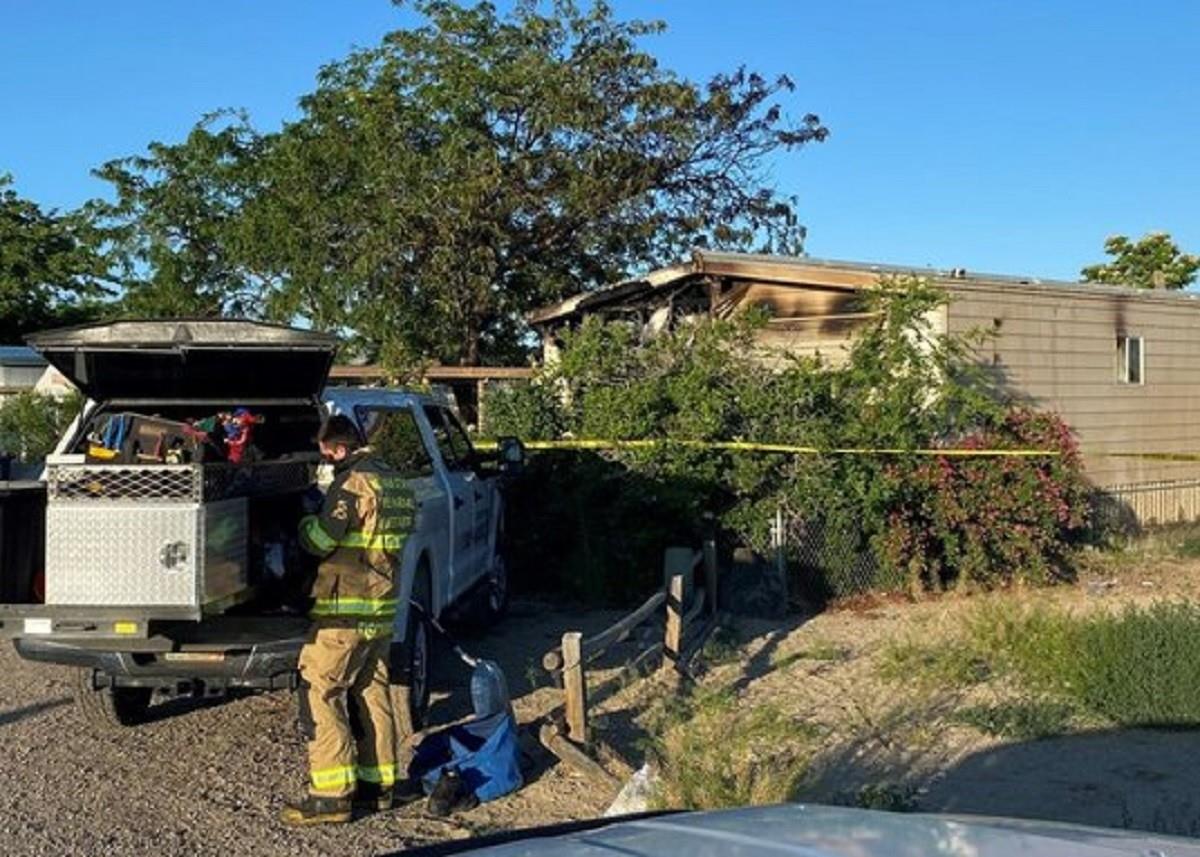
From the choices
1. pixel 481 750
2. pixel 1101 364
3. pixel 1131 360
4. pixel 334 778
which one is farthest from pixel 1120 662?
pixel 1131 360

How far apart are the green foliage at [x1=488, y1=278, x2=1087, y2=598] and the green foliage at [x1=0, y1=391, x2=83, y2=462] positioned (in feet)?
28.2

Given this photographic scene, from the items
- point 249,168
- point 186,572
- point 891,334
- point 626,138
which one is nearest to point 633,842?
point 186,572

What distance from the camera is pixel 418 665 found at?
809 centimetres

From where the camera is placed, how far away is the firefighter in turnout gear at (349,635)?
675 cm

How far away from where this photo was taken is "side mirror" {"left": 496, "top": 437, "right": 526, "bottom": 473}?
10828 millimetres

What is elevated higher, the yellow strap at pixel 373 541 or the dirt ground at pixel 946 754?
the yellow strap at pixel 373 541

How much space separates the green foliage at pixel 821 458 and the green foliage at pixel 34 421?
338 inches

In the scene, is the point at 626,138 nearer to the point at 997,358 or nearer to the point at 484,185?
the point at 484,185

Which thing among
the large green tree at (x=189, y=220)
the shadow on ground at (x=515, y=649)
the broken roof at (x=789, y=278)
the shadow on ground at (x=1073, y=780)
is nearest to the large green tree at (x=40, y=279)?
the large green tree at (x=189, y=220)

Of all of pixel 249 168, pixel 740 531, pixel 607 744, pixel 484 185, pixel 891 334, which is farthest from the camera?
pixel 249 168

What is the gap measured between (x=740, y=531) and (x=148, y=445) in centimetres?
627

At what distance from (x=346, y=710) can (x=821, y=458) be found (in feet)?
22.7

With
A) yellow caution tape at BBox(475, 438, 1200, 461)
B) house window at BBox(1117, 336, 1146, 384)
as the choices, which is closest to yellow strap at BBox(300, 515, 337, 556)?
yellow caution tape at BBox(475, 438, 1200, 461)

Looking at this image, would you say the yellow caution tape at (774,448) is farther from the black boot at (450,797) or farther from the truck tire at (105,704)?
the black boot at (450,797)
